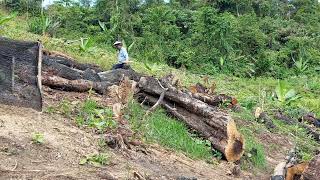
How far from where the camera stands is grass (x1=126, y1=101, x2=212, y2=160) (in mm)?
6055

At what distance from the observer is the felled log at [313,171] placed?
491 centimetres

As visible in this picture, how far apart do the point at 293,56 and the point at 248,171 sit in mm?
18846

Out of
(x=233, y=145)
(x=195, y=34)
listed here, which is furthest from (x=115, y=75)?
(x=195, y=34)

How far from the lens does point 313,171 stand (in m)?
4.95

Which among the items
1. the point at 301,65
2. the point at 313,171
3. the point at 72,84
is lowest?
the point at 301,65

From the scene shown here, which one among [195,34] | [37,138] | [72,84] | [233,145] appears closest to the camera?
[37,138]

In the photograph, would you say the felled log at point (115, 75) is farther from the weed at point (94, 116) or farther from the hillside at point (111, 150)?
the weed at point (94, 116)

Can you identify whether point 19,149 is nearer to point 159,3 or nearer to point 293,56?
point 293,56

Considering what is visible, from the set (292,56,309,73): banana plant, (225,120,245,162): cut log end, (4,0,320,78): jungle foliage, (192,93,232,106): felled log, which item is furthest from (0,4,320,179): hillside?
(292,56,309,73): banana plant

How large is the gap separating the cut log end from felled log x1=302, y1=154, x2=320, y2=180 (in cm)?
149

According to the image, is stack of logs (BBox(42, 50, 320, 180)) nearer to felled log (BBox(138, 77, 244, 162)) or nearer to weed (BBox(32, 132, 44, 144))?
felled log (BBox(138, 77, 244, 162))

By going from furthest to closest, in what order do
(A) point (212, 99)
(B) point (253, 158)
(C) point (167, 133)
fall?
(A) point (212, 99) < (B) point (253, 158) < (C) point (167, 133)

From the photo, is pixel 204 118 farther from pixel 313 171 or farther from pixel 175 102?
pixel 313 171

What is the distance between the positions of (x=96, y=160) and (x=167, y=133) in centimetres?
A: 190
